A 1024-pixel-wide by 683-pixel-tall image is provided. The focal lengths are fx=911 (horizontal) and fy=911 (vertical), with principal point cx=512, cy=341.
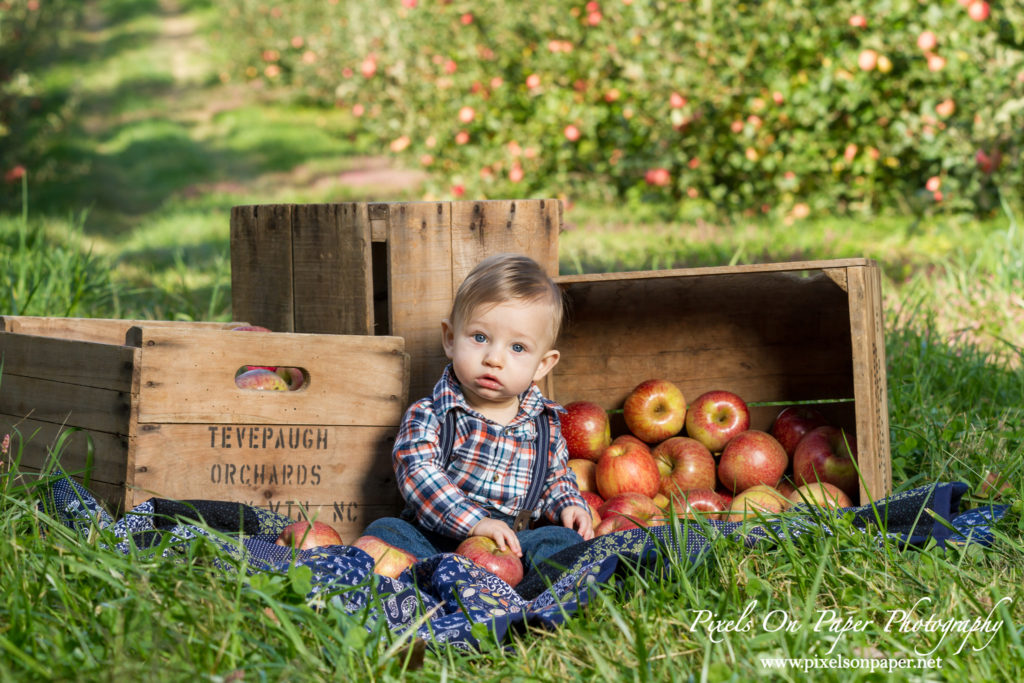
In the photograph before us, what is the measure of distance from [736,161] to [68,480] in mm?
5512

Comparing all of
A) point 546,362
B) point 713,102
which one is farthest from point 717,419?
point 713,102

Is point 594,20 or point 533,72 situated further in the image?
point 533,72

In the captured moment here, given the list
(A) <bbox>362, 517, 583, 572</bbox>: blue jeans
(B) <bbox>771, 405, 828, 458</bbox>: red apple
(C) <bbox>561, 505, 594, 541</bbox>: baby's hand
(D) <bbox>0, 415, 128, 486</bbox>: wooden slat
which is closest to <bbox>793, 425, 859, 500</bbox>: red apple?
(B) <bbox>771, 405, 828, 458</bbox>: red apple

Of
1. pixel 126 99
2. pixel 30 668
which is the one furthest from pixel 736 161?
pixel 126 99

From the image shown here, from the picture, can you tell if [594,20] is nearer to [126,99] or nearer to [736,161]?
[736,161]

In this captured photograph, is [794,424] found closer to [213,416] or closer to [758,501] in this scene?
[758,501]

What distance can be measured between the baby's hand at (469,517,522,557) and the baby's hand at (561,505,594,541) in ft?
0.74

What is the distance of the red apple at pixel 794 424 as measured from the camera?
3221 mm

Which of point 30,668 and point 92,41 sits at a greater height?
point 92,41

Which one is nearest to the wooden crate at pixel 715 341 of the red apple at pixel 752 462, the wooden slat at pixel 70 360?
the red apple at pixel 752 462

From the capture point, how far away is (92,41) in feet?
76.3

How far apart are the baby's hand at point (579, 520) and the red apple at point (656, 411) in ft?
2.21

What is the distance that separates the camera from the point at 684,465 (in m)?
3.08

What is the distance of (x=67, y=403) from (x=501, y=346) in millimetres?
1266
